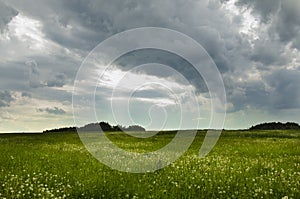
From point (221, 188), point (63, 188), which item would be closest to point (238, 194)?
point (221, 188)

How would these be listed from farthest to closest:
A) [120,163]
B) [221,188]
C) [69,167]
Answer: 1. [120,163]
2. [69,167]
3. [221,188]

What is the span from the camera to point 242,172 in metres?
14.7

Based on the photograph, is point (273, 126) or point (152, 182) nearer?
point (152, 182)

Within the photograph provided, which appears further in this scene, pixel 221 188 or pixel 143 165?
pixel 143 165

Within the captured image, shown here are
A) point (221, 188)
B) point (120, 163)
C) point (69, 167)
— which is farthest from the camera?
point (120, 163)

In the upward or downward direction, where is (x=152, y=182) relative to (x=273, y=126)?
downward

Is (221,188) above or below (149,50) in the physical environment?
below

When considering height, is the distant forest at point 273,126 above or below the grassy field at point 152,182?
above

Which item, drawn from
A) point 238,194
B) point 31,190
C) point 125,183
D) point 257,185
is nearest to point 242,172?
point 257,185

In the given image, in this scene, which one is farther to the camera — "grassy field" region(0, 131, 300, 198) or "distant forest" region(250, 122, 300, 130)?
"distant forest" region(250, 122, 300, 130)

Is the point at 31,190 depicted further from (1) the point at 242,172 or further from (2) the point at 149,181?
(1) the point at 242,172

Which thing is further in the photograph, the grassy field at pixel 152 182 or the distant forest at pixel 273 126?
the distant forest at pixel 273 126

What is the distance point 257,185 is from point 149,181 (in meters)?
3.76

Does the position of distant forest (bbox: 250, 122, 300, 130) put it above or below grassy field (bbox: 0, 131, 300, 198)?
above
